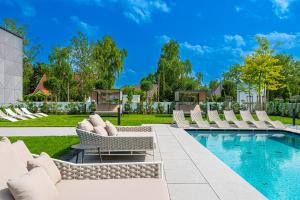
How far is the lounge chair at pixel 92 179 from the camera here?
2701 mm

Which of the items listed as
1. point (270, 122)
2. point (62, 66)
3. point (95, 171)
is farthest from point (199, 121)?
point (62, 66)

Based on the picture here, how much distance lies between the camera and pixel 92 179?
11.5 feet

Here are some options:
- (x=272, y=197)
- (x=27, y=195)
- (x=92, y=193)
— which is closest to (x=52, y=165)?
(x=92, y=193)

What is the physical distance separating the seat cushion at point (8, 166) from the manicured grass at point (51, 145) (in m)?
4.03

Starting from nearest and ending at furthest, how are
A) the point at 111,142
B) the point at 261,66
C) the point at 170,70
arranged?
the point at 111,142 → the point at 261,66 → the point at 170,70

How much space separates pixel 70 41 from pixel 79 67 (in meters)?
3.00

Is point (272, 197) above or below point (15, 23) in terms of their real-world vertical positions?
below

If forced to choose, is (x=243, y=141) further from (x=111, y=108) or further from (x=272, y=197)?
(x=111, y=108)

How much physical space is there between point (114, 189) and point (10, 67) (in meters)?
24.0

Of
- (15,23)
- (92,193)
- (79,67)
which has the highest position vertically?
(15,23)

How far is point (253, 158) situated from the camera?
7980 mm

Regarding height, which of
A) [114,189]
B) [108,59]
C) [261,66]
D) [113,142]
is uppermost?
[108,59]

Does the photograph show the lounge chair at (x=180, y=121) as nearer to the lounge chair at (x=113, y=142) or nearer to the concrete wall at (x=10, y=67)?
the lounge chair at (x=113, y=142)

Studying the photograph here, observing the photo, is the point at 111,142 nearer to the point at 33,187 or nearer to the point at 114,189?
the point at 114,189
